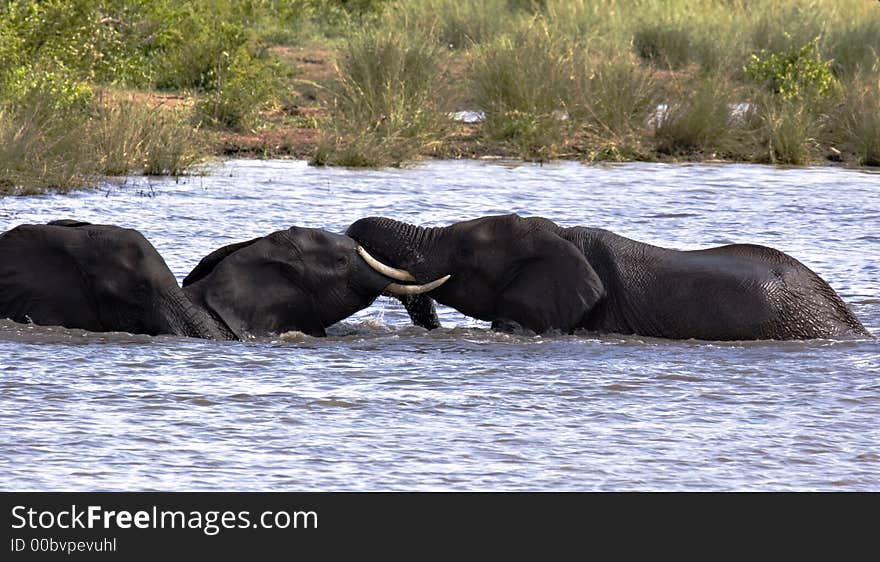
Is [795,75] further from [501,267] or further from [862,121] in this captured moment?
[501,267]

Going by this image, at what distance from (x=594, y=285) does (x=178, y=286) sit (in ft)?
7.92

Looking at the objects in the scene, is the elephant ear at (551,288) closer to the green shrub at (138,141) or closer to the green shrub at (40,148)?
the green shrub at (40,148)

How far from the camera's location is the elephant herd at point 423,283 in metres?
10.6

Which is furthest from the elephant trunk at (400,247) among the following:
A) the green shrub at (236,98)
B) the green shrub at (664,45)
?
the green shrub at (664,45)

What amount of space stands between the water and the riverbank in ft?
17.8

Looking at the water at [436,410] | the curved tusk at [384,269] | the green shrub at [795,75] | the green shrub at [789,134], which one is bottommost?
the water at [436,410]

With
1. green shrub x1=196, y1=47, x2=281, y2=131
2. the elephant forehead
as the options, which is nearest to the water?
the elephant forehead

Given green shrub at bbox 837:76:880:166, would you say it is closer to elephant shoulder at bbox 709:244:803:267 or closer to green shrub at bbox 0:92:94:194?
green shrub at bbox 0:92:94:194

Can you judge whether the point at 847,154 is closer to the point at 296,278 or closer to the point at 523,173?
the point at 523,173

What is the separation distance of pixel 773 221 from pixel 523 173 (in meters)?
4.10

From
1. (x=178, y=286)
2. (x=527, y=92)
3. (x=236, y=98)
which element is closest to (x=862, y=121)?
(x=527, y=92)

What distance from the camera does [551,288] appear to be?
35.8ft
